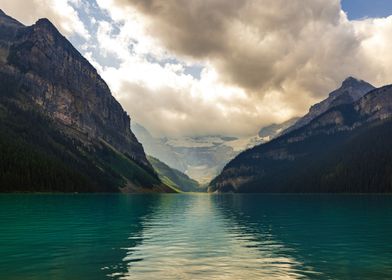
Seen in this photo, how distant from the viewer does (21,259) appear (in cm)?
3628

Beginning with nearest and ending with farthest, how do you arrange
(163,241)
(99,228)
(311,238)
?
(163,241)
(311,238)
(99,228)

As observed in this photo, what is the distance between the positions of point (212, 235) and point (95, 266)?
87.5 feet

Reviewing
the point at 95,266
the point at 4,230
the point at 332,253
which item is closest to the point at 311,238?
the point at 332,253

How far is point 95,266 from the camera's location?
33562 millimetres

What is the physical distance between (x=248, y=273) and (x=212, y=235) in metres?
26.3

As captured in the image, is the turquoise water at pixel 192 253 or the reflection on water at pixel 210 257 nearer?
the reflection on water at pixel 210 257

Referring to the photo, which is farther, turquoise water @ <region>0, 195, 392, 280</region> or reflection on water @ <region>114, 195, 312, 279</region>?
turquoise water @ <region>0, 195, 392, 280</region>

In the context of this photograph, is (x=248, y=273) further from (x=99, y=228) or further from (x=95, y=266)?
(x=99, y=228)

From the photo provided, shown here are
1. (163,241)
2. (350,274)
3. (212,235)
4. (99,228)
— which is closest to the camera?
(350,274)

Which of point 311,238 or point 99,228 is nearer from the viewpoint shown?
point 311,238

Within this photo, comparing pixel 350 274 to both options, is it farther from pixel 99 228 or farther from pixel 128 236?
pixel 99 228

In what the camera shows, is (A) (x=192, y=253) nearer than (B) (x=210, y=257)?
No

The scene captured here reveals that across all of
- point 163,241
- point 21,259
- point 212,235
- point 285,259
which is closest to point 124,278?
point 21,259

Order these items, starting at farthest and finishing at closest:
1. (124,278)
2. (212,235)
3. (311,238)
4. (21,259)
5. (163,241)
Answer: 1. (212,235)
2. (311,238)
3. (163,241)
4. (21,259)
5. (124,278)
